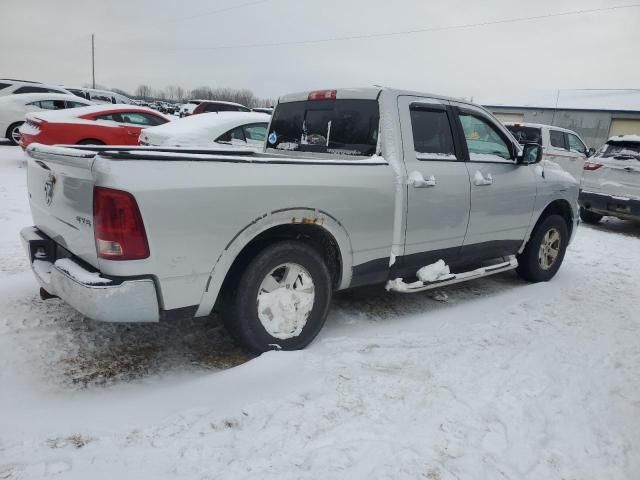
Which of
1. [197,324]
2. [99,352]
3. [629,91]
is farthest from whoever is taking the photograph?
[629,91]

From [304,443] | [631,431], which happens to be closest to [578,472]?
[631,431]

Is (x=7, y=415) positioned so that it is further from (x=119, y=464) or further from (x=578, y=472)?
(x=578, y=472)

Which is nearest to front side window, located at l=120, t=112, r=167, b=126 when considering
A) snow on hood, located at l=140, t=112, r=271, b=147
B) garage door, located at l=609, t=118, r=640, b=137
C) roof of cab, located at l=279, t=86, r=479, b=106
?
snow on hood, located at l=140, t=112, r=271, b=147

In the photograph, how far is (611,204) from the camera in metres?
8.88

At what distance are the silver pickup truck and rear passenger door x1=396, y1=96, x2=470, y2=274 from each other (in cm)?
1

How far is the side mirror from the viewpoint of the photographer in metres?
4.62

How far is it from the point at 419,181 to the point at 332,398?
1.81m

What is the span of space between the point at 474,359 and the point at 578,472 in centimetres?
112

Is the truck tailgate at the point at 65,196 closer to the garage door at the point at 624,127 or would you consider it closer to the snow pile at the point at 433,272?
the snow pile at the point at 433,272

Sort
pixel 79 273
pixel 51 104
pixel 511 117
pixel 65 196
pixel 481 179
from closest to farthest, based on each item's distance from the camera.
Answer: pixel 79 273, pixel 65 196, pixel 481 179, pixel 51 104, pixel 511 117

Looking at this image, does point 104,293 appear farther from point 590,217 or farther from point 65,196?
point 590,217

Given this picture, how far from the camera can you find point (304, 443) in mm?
2406

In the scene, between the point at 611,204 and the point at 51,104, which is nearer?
the point at 611,204

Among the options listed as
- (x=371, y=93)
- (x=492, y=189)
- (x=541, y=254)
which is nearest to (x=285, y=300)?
(x=371, y=93)
